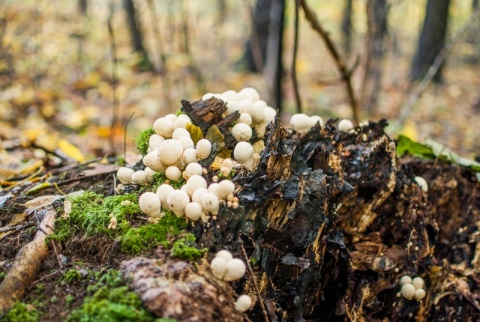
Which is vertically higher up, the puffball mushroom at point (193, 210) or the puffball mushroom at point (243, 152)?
the puffball mushroom at point (243, 152)

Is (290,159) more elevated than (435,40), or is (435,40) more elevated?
(435,40)

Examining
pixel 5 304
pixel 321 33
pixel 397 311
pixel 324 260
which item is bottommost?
pixel 397 311

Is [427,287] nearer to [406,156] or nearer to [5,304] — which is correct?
[406,156]

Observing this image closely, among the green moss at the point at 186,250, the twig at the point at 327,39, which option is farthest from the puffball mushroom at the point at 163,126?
the twig at the point at 327,39

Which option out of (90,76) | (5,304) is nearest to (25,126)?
(90,76)

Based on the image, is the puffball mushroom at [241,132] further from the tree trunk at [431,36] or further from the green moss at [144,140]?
the tree trunk at [431,36]

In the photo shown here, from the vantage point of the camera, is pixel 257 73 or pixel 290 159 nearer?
pixel 290 159

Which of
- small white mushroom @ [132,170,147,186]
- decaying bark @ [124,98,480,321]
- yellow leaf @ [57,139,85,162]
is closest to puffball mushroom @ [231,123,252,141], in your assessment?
decaying bark @ [124,98,480,321]
